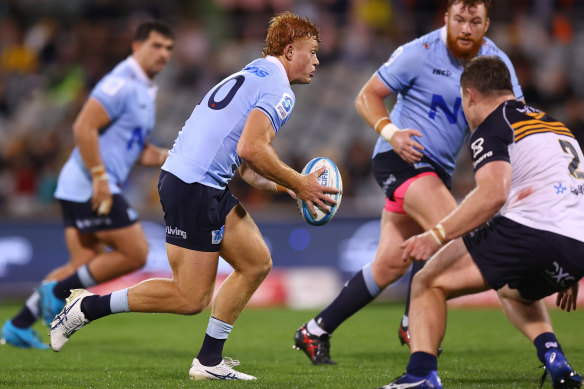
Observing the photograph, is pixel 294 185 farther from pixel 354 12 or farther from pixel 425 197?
pixel 354 12

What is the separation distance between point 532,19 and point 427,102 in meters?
10.9

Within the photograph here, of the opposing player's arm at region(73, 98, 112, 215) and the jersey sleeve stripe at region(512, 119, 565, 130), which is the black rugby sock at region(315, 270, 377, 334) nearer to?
the jersey sleeve stripe at region(512, 119, 565, 130)

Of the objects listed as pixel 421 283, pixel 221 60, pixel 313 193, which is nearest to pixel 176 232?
pixel 313 193

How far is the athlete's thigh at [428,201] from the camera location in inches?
242

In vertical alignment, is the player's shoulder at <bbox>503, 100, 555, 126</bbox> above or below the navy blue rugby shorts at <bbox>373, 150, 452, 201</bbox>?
above

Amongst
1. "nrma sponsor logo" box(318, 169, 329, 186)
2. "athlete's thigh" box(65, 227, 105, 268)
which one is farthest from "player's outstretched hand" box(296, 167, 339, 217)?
"athlete's thigh" box(65, 227, 105, 268)

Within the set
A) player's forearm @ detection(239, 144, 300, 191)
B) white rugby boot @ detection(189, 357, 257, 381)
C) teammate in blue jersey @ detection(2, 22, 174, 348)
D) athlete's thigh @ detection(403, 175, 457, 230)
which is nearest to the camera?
player's forearm @ detection(239, 144, 300, 191)

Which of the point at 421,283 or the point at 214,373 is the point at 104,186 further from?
the point at 421,283

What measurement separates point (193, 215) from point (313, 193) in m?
0.82

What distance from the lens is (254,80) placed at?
18.2ft

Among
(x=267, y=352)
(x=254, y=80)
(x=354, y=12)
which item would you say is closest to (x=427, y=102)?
(x=254, y=80)

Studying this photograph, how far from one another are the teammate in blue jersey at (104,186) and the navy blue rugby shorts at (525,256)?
405 centimetres

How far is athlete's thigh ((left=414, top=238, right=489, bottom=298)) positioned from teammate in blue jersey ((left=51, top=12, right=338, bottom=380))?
0.82 m

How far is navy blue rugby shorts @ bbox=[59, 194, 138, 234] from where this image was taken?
7980 mm
